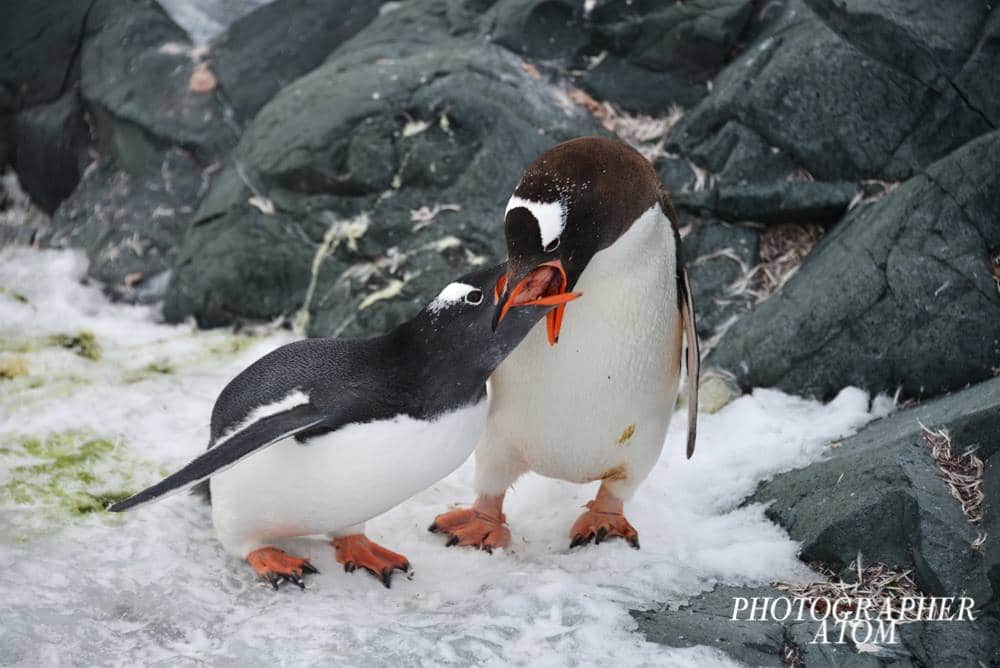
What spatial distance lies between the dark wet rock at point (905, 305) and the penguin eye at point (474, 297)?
5.07ft

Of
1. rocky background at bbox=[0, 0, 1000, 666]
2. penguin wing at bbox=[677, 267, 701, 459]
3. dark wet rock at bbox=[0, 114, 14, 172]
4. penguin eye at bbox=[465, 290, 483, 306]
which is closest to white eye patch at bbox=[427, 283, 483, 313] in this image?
penguin eye at bbox=[465, 290, 483, 306]

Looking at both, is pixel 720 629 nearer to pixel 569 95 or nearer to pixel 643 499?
pixel 643 499

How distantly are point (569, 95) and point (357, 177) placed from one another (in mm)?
1137

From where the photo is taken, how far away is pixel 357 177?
15.3 feet

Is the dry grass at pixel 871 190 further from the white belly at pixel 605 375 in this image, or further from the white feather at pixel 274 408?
the white feather at pixel 274 408

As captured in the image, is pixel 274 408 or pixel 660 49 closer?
pixel 274 408

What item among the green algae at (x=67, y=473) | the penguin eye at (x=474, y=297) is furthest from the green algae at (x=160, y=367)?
the penguin eye at (x=474, y=297)

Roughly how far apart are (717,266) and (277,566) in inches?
95.2

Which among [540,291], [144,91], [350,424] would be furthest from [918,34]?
[144,91]

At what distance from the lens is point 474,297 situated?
8.68 feet

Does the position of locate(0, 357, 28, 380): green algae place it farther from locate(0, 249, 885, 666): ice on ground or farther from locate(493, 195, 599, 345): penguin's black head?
locate(493, 195, 599, 345): penguin's black head

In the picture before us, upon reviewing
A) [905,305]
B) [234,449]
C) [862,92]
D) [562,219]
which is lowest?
[905,305]

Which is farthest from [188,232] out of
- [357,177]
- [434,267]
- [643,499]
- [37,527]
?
[643,499]

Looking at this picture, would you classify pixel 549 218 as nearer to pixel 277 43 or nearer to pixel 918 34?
pixel 918 34
